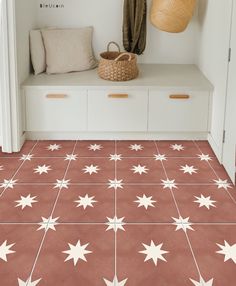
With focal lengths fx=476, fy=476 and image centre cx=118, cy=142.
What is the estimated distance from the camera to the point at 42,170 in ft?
11.7

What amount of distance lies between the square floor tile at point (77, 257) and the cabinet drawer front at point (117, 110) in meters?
1.50

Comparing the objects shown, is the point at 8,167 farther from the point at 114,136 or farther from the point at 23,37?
the point at 23,37

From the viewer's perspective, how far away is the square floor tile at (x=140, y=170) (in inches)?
134

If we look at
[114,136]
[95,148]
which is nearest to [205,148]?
[114,136]

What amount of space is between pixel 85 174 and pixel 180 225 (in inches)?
37.8

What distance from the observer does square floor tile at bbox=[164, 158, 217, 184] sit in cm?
342

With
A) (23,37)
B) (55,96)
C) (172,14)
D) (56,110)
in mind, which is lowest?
(56,110)

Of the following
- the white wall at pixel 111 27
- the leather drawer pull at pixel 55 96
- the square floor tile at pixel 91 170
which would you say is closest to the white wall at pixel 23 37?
the leather drawer pull at pixel 55 96

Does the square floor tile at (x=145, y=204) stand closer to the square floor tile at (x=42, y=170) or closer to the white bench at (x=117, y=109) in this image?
the square floor tile at (x=42, y=170)

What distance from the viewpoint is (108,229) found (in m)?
2.75

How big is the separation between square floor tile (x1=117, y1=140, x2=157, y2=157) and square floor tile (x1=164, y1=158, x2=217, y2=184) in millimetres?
234

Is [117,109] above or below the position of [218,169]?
above

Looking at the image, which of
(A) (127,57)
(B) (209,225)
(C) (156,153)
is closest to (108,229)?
(B) (209,225)

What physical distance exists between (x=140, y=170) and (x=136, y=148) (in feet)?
1.58
